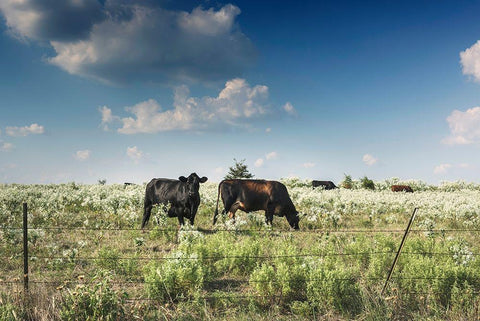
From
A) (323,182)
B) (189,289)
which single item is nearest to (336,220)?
(189,289)

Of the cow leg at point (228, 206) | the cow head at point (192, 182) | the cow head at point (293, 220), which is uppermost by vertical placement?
the cow head at point (192, 182)

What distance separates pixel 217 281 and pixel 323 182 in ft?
112

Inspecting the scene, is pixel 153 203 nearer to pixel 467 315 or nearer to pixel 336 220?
pixel 336 220

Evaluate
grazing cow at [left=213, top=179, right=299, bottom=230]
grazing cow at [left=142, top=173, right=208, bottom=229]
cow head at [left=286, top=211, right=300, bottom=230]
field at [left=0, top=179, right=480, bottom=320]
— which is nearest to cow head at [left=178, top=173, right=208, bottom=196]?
grazing cow at [left=142, top=173, right=208, bottom=229]

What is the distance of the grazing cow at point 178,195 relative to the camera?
44.2ft

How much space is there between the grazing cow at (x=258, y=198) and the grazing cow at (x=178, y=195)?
186 cm

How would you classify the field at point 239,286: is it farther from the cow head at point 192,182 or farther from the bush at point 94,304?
the cow head at point 192,182

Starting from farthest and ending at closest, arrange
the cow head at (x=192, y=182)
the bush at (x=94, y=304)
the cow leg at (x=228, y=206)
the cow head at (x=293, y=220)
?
the cow leg at (x=228, y=206), the cow head at (x=293, y=220), the cow head at (x=192, y=182), the bush at (x=94, y=304)

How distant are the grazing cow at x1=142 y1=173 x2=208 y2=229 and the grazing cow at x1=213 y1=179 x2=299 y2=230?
1.86 metres

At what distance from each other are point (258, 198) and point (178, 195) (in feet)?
11.5

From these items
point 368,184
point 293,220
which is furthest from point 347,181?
point 293,220

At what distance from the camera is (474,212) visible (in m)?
17.9

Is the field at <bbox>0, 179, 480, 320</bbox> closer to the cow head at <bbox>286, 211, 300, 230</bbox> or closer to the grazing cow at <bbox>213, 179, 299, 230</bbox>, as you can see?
the cow head at <bbox>286, 211, 300, 230</bbox>

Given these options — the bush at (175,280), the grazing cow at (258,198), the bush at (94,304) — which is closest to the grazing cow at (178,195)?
the grazing cow at (258,198)
